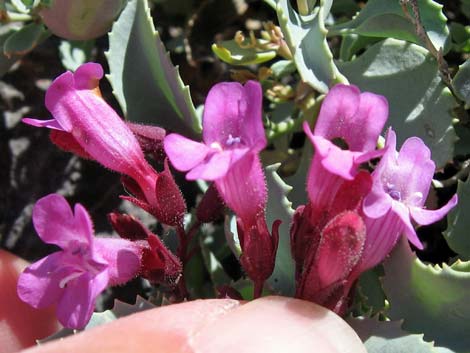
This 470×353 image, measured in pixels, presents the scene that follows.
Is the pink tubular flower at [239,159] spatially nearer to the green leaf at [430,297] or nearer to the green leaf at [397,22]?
the green leaf at [430,297]

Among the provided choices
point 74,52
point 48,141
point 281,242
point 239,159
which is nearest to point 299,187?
point 281,242

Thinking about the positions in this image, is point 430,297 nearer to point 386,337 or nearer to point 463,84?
point 386,337

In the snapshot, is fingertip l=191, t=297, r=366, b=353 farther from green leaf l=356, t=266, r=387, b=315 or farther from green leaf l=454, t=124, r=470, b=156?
green leaf l=454, t=124, r=470, b=156

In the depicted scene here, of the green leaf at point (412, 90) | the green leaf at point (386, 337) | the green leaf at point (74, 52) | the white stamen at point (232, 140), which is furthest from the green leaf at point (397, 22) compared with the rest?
the green leaf at point (74, 52)

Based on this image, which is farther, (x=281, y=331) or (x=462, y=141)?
(x=462, y=141)

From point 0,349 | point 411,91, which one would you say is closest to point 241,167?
point 411,91

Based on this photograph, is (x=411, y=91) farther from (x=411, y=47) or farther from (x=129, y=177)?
(x=129, y=177)
